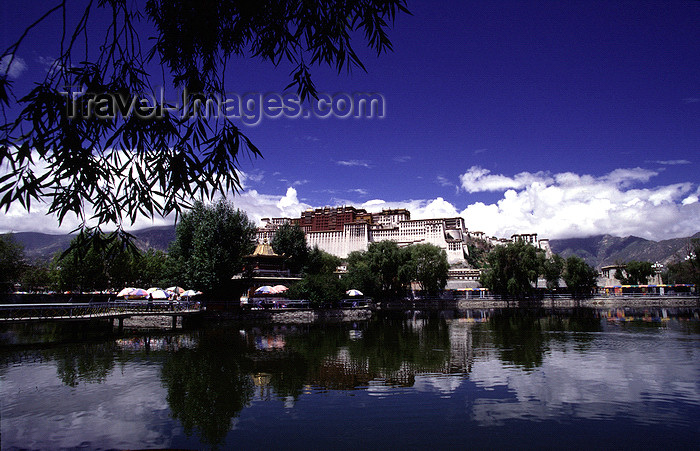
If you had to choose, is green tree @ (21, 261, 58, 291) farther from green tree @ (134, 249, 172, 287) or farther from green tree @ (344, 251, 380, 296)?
green tree @ (344, 251, 380, 296)

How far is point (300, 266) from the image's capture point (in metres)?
52.8

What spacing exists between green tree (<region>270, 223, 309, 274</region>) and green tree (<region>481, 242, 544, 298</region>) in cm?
2376

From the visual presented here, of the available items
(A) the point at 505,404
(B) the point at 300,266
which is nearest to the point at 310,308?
(B) the point at 300,266

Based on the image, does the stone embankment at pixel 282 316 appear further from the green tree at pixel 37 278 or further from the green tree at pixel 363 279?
the green tree at pixel 37 278

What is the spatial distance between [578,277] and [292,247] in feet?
126

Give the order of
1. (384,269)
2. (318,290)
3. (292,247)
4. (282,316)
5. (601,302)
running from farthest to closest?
(384,269) < (292,247) < (601,302) < (318,290) < (282,316)

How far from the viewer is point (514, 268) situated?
52250mm

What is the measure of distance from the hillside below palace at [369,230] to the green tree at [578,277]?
49.5 metres

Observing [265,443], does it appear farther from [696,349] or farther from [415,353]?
[696,349]

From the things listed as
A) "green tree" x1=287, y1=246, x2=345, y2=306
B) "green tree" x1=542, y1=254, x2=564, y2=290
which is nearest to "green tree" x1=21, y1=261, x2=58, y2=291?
"green tree" x1=287, y1=246, x2=345, y2=306

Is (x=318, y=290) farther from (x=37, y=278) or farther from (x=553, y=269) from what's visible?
(x=37, y=278)

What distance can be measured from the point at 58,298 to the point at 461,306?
47.1 meters

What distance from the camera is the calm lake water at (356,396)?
764cm

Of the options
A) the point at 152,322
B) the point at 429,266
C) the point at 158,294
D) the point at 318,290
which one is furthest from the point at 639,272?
the point at 152,322
